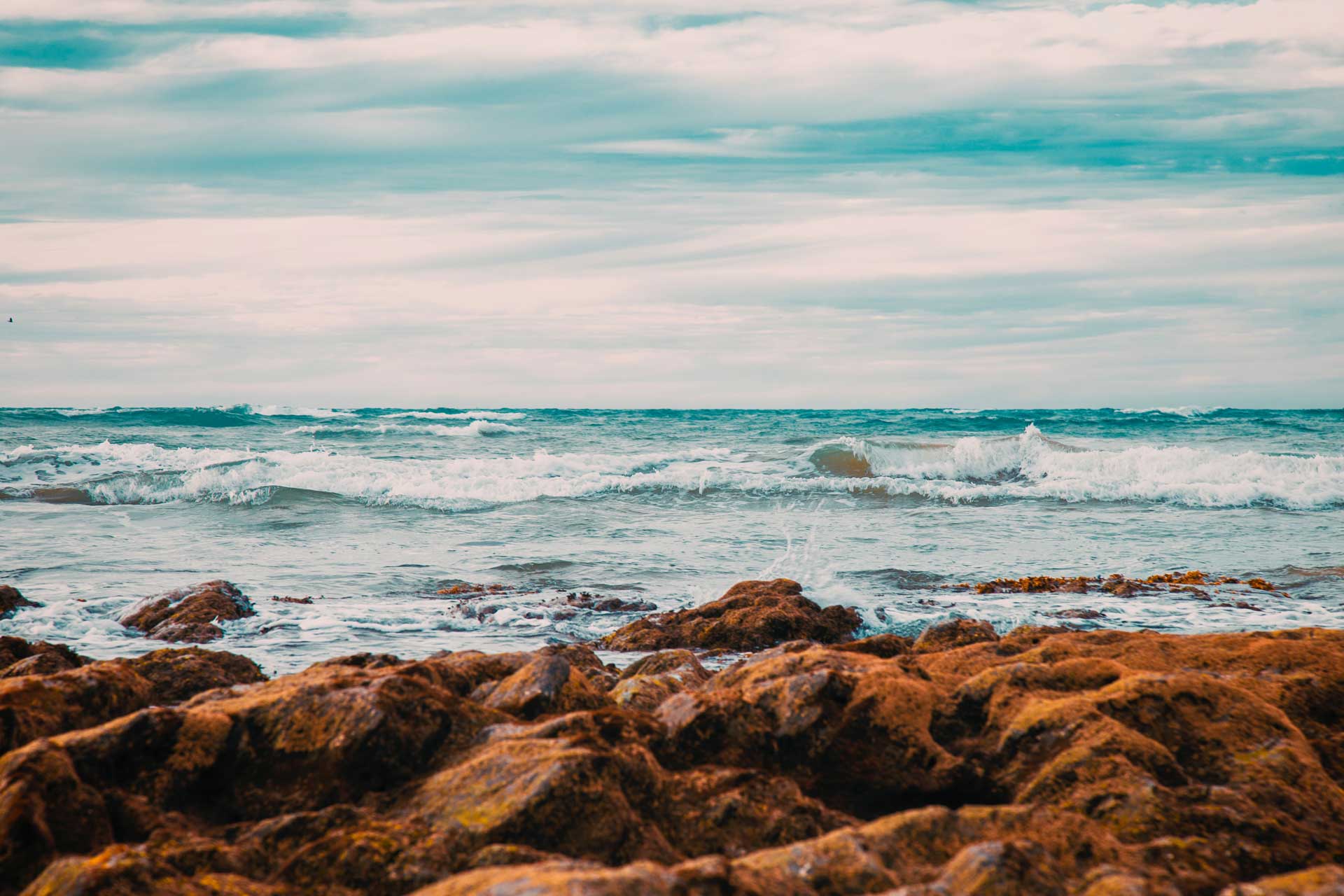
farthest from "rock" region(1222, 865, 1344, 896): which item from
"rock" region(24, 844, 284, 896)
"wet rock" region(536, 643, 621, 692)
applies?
"wet rock" region(536, 643, 621, 692)

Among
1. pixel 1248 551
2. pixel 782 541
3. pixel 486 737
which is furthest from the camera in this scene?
pixel 782 541

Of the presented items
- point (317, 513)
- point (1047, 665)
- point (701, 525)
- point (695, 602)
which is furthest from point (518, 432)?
point (1047, 665)

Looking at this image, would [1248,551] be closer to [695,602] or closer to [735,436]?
[695,602]

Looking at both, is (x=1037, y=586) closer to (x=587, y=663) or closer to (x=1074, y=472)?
(x=587, y=663)

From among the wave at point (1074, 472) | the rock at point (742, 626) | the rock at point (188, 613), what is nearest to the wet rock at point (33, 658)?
the rock at point (188, 613)

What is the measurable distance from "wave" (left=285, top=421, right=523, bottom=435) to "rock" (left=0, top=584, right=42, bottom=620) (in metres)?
26.4

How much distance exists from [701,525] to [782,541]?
7.11 ft

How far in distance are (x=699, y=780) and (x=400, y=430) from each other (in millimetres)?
34463

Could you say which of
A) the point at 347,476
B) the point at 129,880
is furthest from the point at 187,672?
the point at 347,476

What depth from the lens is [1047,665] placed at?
12.6ft

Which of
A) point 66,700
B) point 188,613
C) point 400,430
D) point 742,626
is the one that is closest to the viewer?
point 66,700

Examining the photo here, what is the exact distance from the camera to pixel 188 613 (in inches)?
306

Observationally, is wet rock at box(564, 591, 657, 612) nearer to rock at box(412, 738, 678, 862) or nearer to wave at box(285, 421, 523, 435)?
rock at box(412, 738, 678, 862)

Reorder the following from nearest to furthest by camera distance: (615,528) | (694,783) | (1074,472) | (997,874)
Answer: (997,874) → (694,783) → (615,528) → (1074,472)
